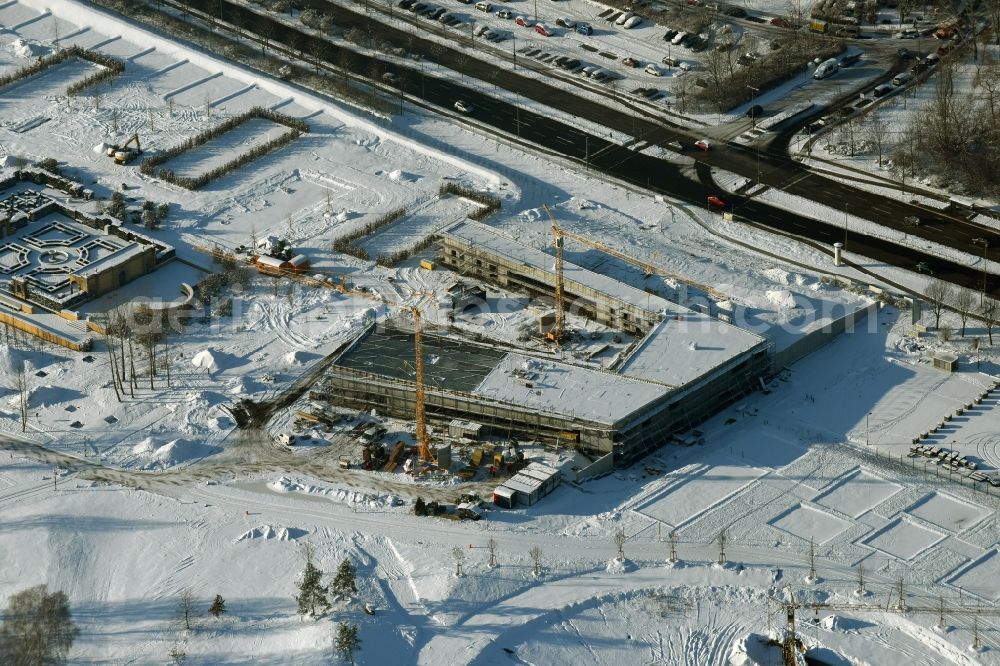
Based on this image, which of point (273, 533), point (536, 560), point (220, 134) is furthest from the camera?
point (220, 134)

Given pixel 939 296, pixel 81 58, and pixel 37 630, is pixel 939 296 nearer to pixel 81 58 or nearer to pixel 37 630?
pixel 37 630

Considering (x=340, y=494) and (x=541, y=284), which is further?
(x=541, y=284)

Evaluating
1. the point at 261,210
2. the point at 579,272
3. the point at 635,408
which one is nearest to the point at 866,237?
the point at 579,272

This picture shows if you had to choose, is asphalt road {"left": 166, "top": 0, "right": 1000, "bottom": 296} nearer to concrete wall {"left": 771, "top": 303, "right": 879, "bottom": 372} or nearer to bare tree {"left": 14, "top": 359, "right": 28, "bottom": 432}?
concrete wall {"left": 771, "top": 303, "right": 879, "bottom": 372}

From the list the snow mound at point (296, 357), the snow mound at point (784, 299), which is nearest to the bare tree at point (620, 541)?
the snow mound at point (784, 299)

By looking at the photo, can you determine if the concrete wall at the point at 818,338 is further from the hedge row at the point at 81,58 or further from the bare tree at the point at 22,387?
the hedge row at the point at 81,58

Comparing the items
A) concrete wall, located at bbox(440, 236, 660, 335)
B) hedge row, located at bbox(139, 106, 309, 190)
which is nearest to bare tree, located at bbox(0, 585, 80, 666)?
concrete wall, located at bbox(440, 236, 660, 335)

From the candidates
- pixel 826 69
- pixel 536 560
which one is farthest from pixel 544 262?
pixel 826 69
